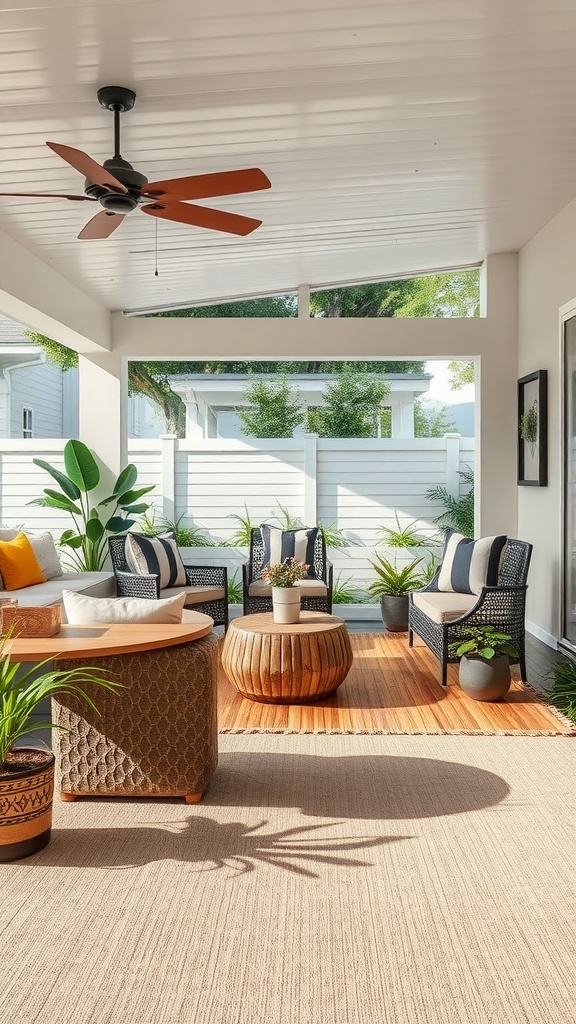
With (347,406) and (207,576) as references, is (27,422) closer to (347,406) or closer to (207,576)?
(347,406)

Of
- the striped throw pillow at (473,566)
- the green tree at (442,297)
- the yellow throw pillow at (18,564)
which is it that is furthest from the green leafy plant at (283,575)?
the green tree at (442,297)

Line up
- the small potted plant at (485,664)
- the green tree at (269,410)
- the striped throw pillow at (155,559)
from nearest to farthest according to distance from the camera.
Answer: the small potted plant at (485,664)
the striped throw pillow at (155,559)
the green tree at (269,410)

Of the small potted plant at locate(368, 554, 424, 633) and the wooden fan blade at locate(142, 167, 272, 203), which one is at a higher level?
the wooden fan blade at locate(142, 167, 272, 203)

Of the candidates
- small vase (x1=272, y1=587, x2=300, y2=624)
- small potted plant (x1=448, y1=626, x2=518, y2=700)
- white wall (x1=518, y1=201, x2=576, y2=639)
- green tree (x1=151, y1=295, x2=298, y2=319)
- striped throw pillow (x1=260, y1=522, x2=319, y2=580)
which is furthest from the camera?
green tree (x1=151, y1=295, x2=298, y2=319)

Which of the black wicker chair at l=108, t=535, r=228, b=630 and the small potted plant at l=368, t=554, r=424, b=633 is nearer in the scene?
the black wicker chair at l=108, t=535, r=228, b=630

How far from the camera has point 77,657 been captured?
9.97 ft

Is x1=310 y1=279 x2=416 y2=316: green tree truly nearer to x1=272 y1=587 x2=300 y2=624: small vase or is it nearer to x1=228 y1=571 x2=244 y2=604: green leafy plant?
x1=228 y1=571 x2=244 y2=604: green leafy plant

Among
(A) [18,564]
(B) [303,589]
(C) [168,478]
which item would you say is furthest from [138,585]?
(C) [168,478]

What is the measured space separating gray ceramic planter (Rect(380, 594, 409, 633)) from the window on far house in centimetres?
586

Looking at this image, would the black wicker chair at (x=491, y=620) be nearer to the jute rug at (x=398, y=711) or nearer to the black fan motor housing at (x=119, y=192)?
the jute rug at (x=398, y=711)

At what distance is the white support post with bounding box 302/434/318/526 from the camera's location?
845 cm

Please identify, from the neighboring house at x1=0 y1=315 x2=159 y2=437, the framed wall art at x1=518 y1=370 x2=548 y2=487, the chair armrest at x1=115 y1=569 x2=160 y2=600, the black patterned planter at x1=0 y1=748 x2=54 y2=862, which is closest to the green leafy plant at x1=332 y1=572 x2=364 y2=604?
the framed wall art at x1=518 y1=370 x2=548 y2=487

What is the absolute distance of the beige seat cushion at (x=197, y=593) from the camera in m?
6.33

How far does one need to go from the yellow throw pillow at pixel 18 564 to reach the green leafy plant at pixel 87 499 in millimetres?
1094
